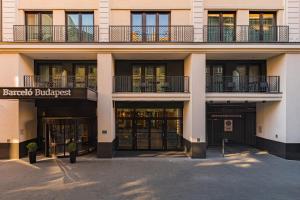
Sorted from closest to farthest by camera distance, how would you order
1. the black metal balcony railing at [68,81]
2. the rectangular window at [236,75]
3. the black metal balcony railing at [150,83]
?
the black metal balcony railing at [150,83], the black metal balcony railing at [68,81], the rectangular window at [236,75]

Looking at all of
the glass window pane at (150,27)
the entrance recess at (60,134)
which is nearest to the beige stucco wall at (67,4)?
the glass window pane at (150,27)

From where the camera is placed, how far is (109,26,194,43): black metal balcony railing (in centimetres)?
1480

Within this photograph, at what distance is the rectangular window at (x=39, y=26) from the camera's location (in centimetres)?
1501

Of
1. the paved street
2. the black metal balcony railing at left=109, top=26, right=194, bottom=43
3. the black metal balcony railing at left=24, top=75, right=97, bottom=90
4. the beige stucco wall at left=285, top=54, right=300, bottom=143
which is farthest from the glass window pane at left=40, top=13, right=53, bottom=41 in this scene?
the beige stucco wall at left=285, top=54, right=300, bottom=143

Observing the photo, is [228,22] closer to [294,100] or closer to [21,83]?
[294,100]

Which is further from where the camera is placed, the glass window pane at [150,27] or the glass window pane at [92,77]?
the glass window pane at [92,77]

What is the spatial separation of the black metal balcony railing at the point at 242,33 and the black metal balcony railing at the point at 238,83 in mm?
2582

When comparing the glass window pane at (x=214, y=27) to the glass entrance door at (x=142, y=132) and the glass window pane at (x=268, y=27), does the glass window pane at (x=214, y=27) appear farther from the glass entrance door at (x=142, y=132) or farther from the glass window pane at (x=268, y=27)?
the glass entrance door at (x=142, y=132)

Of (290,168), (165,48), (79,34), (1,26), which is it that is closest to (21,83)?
(1,26)

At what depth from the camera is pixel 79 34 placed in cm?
1509

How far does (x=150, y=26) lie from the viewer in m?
15.0

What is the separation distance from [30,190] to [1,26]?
10595 mm

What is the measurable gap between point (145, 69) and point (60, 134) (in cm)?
715

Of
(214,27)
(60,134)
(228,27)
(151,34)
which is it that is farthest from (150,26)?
(60,134)
